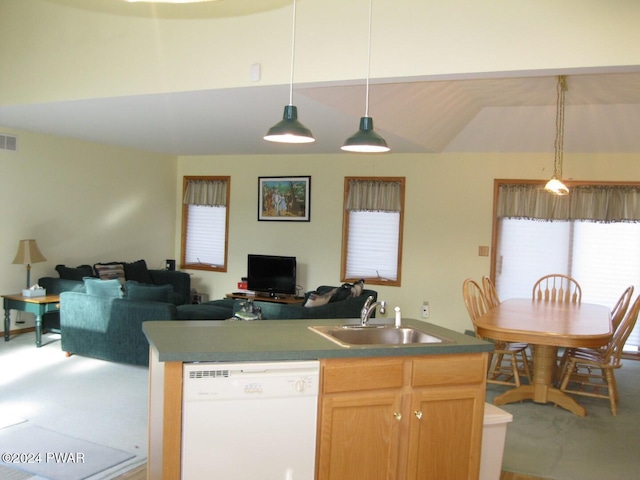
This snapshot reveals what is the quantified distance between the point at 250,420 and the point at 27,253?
4.84 metres

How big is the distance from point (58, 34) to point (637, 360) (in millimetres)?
6647

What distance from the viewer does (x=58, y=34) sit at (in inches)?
197

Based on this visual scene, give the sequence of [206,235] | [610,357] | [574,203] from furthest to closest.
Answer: [206,235], [574,203], [610,357]

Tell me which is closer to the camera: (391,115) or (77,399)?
(77,399)

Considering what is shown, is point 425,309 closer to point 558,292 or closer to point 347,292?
point 558,292

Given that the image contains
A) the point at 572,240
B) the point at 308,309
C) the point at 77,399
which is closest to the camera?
the point at 77,399

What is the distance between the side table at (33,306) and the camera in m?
6.18

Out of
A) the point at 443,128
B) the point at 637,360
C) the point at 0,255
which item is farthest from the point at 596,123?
the point at 0,255

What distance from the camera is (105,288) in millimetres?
5539

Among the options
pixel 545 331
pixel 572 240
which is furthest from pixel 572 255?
pixel 545 331

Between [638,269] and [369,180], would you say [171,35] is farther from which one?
[638,269]

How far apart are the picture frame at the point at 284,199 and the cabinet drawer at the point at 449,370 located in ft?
18.1

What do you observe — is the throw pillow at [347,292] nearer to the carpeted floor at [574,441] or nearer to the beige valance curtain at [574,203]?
the carpeted floor at [574,441]

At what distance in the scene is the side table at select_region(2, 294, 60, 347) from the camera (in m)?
6.18
